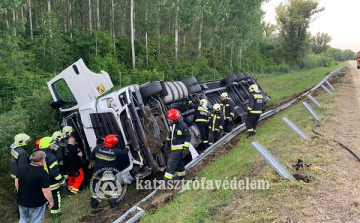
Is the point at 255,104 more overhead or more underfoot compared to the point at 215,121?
more overhead

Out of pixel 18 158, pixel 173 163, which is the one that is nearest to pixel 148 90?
pixel 173 163

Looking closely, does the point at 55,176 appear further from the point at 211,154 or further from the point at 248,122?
the point at 248,122

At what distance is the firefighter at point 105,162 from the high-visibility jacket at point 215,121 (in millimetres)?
2944

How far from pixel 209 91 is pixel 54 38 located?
466 inches

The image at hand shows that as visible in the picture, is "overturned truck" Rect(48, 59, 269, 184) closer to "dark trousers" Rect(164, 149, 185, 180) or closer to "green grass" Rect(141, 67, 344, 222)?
"dark trousers" Rect(164, 149, 185, 180)

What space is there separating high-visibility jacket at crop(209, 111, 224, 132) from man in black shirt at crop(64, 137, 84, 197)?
3273 millimetres

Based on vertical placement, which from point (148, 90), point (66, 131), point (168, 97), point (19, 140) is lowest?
point (66, 131)

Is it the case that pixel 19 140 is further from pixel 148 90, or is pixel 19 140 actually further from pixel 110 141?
pixel 148 90

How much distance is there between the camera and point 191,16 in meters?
20.2

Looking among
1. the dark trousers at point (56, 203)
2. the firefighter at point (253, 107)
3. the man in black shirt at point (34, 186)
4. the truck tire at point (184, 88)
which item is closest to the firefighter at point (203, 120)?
the truck tire at point (184, 88)

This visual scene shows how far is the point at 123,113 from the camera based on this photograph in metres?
5.44

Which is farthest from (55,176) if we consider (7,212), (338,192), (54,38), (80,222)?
(54,38)

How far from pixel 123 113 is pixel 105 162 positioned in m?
0.95

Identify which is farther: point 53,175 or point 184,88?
point 184,88
